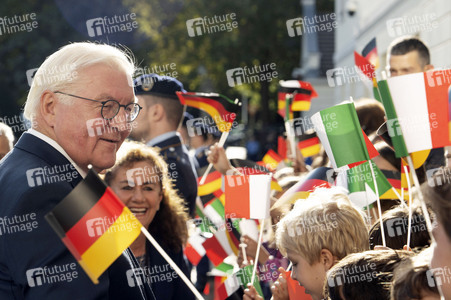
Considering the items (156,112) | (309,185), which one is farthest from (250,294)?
(156,112)

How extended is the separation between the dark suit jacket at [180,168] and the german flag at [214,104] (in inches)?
12.4

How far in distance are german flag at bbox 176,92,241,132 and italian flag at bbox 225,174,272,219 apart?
4.32 ft

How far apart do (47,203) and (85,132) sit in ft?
1.30

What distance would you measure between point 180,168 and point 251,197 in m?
1.36

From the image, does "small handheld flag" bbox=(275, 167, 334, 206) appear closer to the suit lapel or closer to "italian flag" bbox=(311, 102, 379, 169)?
"italian flag" bbox=(311, 102, 379, 169)

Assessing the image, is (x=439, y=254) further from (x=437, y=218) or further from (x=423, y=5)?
(x=423, y=5)

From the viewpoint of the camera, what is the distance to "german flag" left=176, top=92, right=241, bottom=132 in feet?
17.1

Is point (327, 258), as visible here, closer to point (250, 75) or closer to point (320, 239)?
point (320, 239)

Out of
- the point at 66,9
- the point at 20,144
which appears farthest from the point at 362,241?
the point at 66,9

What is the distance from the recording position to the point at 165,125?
204 inches

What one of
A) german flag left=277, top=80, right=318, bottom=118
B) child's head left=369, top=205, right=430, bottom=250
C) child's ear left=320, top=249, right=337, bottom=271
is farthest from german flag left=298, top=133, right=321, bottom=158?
child's ear left=320, top=249, right=337, bottom=271

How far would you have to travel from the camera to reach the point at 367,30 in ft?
54.9

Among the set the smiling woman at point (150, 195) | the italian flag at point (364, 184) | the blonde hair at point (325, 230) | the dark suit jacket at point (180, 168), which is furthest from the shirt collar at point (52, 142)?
the dark suit jacket at point (180, 168)

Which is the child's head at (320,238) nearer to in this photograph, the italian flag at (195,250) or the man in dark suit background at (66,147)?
the man in dark suit background at (66,147)
